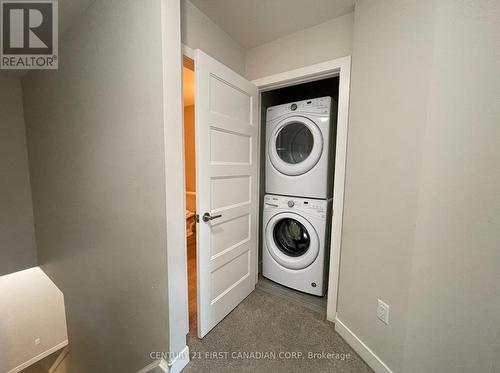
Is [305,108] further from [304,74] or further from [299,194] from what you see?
[299,194]

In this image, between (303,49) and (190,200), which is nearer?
(303,49)

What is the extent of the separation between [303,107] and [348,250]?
122cm

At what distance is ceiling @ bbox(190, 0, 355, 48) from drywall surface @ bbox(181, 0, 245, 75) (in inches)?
1.6

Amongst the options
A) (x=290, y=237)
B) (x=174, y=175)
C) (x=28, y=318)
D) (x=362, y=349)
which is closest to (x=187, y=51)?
(x=174, y=175)

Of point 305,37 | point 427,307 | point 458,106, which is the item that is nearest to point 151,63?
point 305,37

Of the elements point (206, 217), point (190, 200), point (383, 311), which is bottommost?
point (383, 311)

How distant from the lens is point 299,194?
175 cm

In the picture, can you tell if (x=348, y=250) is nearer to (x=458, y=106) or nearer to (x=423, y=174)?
(x=423, y=174)

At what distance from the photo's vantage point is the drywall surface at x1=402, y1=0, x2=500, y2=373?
0.69m

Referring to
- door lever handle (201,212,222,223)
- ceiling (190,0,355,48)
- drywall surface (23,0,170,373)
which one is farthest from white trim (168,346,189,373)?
ceiling (190,0,355,48)

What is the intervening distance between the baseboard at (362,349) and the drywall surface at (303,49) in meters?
1.90

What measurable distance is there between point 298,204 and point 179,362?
1382mm

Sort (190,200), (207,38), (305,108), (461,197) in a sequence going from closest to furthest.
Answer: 1. (461,197)
2. (207,38)
3. (305,108)
4. (190,200)

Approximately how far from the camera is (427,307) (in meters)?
0.88
